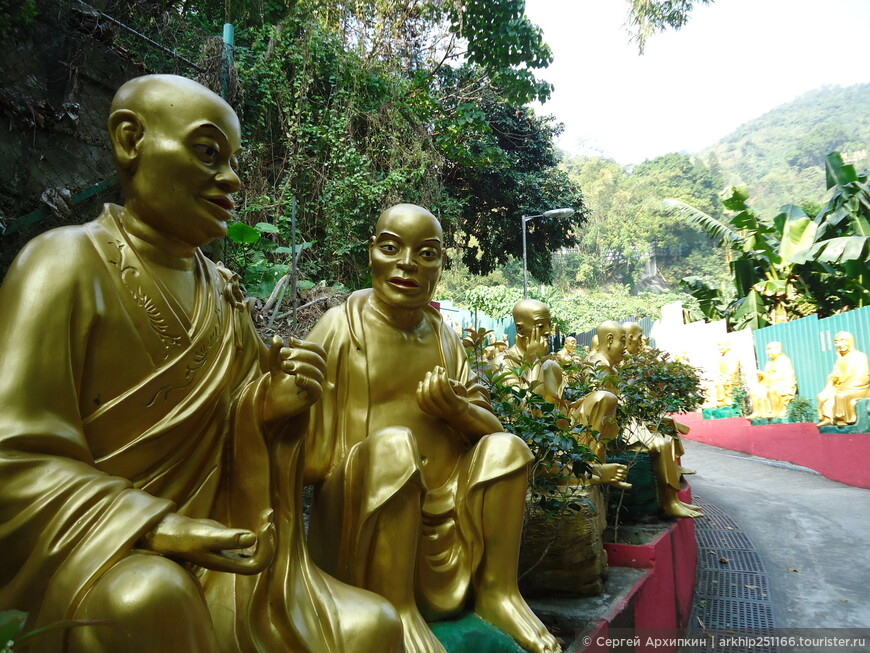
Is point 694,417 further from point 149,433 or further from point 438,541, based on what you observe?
point 149,433

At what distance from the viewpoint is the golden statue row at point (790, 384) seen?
33.3ft

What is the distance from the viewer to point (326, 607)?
176 cm

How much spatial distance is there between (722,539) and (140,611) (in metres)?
6.63

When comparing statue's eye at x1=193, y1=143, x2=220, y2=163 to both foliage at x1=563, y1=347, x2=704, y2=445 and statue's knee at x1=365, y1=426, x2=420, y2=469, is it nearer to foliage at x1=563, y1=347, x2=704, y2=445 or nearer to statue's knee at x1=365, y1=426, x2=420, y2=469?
statue's knee at x1=365, y1=426, x2=420, y2=469

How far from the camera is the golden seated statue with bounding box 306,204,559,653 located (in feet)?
6.90

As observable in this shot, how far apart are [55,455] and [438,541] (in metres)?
1.42

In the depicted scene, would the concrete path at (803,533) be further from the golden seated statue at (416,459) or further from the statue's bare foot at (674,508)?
the golden seated statue at (416,459)

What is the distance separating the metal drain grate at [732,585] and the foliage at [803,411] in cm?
759

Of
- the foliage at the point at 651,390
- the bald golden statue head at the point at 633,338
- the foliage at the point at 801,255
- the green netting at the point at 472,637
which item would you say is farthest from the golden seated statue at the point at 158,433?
the foliage at the point at 801,255

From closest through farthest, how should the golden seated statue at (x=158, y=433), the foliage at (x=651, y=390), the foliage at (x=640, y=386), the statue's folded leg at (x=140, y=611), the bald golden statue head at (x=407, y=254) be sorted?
the statue's folded leg at (x=140, y=611)
the golden seated statue at (x=158, y=433)
the bald golden statue head at (x=407, y=254)
the foliage at (x=640, y=386)
the foliage at (x=651, y=390)

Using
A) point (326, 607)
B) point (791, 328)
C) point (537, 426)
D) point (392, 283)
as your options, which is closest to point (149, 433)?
point (326, 607)

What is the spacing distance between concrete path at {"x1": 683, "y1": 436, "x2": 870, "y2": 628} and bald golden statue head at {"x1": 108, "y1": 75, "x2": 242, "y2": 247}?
4.71 metres

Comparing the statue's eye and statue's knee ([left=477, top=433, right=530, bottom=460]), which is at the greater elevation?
the statue's eye

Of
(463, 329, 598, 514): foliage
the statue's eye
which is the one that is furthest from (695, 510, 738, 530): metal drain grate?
the statue's eye
